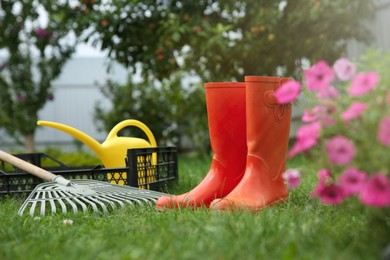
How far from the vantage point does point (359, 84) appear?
133cm

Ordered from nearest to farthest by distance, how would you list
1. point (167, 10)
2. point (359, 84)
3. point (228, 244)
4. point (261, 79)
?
point (359, 84) → point (228, 244) → point (261, 79) → point (167, 10)

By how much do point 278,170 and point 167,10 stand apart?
262 centimetres

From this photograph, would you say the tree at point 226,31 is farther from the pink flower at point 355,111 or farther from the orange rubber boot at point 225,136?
the pink flower at point 355,111

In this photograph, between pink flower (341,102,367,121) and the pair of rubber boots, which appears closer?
pink flower (341,102,367,121)

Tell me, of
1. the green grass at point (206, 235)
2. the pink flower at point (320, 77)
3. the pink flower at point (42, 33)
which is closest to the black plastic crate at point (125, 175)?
the green grass at point (206, 235)

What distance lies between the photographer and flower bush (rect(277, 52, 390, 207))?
1230 millimetres

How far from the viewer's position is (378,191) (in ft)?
3.96

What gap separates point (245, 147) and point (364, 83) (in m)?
1.07

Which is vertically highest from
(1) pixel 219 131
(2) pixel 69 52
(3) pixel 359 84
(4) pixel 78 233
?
(2) pixel 69 52

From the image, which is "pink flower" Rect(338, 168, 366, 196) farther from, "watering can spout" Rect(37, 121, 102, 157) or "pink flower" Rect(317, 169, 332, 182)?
"watering can spout" Rect(37, 121, 102, 157)

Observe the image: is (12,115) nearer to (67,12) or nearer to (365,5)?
(67,12)

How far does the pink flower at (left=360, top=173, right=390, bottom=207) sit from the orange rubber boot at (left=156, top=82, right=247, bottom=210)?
3.62 feet

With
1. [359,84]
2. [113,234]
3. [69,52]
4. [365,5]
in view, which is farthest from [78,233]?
[69,52]

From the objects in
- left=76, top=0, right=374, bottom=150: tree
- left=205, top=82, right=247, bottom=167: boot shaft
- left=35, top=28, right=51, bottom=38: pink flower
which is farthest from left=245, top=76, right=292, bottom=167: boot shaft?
left=35, top=28, right=51, bottom=38: pink flower
